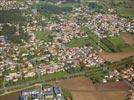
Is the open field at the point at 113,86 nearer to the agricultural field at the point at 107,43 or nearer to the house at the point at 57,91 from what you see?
the house at the point at 57,91

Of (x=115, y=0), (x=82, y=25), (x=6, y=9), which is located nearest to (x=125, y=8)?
(x=115, y=0)

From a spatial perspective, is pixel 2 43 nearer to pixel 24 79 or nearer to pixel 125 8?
pixel 24 79

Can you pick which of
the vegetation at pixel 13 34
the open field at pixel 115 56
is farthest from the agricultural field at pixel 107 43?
the vegetation at pixel 13 34

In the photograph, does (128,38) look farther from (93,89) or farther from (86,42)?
(93,89)

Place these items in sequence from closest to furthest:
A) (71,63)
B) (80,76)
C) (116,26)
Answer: (80,76) < (71,63) < (116,26)

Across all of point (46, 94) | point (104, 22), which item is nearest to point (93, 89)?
point (46, 94)

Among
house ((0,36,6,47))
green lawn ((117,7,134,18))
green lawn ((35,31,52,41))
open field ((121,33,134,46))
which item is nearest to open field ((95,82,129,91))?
open field ((121,33,134,46))
